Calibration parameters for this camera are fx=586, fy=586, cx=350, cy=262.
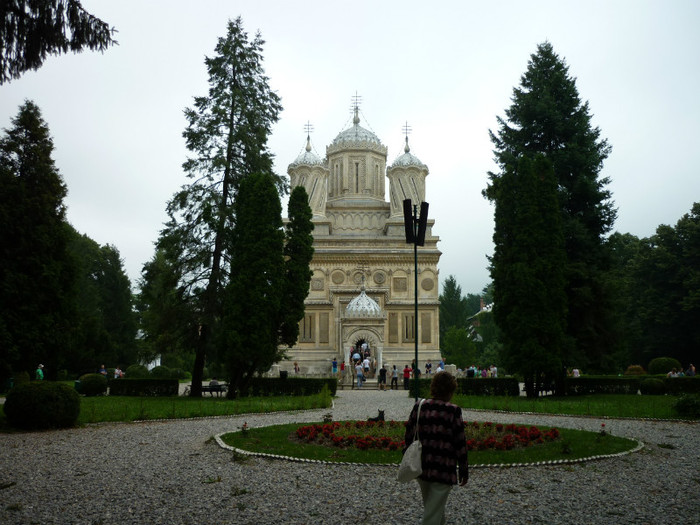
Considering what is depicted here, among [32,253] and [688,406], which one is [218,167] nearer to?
[32,253]

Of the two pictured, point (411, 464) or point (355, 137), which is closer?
point (411, 464)

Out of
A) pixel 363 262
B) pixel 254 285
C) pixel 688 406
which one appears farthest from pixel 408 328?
pixel 688 406

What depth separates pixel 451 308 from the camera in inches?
2446

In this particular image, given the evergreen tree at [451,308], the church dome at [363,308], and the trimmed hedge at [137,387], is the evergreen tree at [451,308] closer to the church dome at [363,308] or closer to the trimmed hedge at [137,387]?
the church dome at [363,308]

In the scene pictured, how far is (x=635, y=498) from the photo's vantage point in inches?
253

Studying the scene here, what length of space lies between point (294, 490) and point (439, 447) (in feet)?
9.06

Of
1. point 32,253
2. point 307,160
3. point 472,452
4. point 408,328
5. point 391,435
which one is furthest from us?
point 307,160

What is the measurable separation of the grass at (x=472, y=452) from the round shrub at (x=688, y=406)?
16.0 ft

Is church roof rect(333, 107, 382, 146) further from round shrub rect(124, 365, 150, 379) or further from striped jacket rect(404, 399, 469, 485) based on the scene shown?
striped jacket rect(404, 399, 469, 485)

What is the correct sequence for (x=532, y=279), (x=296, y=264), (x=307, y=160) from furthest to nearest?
1. (x=307, y=160)
2. (x=296, y=264)
3. (x=532, y=279)

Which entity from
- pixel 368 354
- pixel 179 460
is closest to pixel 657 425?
pixel 179 460

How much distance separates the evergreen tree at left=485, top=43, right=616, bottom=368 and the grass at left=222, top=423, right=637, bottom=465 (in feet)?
37.0

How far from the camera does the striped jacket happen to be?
450 centimetres

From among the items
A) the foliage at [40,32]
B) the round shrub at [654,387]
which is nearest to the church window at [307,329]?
the round shrub at [654,387]
